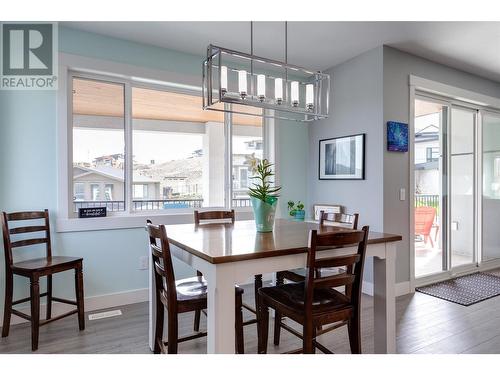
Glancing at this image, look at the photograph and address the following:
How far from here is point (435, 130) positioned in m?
4.03

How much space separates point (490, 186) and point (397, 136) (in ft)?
7.43

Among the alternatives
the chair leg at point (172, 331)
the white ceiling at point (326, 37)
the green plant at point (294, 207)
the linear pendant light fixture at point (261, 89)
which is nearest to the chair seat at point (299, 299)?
the chair leg at point (172, 331)

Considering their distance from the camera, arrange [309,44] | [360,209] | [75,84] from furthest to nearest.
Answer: [360,209], [309,44], [75,84]

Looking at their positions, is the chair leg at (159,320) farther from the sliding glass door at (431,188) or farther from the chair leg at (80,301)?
the sliding glass door at (431,188)

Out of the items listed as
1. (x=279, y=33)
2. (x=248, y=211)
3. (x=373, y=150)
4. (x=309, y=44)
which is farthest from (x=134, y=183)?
(x=373, y=150)

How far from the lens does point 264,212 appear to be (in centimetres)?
217

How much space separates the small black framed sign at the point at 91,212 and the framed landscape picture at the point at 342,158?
8.49 ft

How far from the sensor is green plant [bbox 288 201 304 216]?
3.98m

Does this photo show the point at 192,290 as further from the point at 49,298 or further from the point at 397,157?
the point at 397,157

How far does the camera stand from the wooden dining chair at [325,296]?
1.63 m

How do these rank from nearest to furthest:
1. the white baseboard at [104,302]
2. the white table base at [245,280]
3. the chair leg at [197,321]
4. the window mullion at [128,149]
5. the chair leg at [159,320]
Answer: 1. the white table base at [245,280]
2. the chair leg at [159,320]
3. the chair leg at [197,321]
4. the white baseboard at [104,302]
5. the window mullion at [128,149]

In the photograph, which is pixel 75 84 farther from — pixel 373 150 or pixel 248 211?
pixel 373 150

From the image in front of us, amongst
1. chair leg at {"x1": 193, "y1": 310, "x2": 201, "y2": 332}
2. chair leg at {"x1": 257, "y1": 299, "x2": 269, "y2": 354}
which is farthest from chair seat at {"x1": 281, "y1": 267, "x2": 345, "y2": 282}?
chair leg at {"x1": 193, "y1": 310, "x2": 201, "y2": 332}
